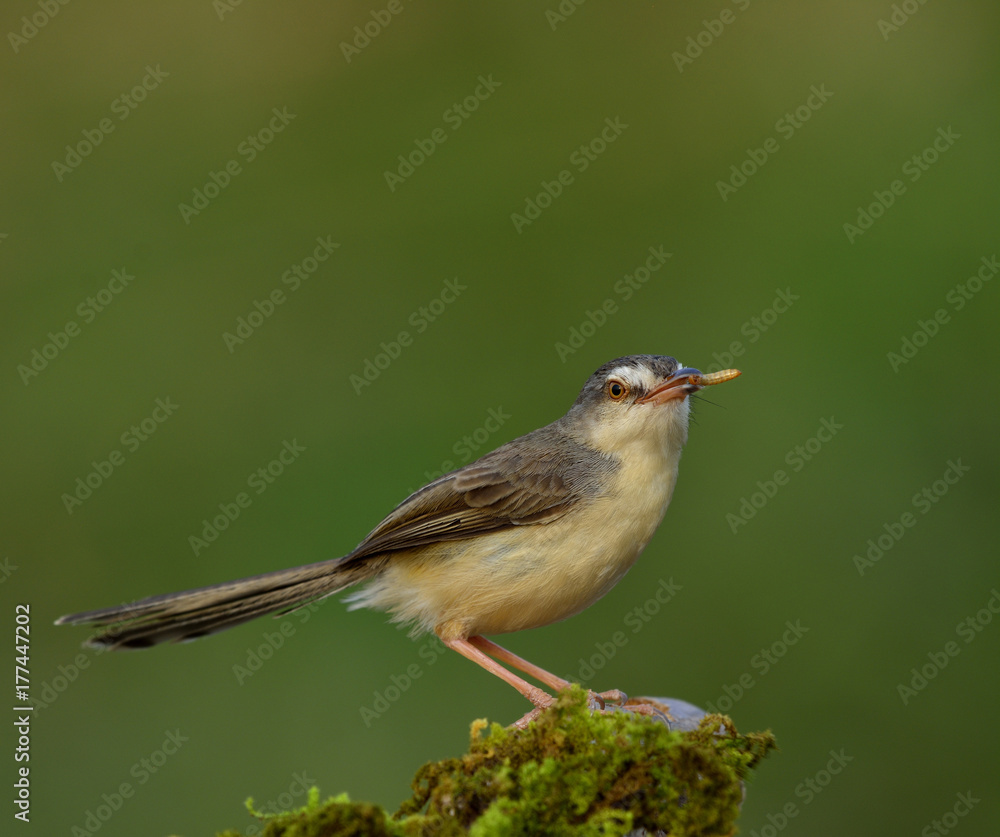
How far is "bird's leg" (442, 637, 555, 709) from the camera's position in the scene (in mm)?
5406

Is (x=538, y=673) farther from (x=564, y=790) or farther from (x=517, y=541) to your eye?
(x=564, y=790)

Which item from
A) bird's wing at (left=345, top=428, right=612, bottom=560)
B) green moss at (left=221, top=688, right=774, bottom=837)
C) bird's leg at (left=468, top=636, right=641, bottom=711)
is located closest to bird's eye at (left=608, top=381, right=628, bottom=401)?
bird's wing at (left=345, top=428, right=612, bottom=560)

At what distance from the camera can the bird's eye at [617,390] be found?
5.88 m

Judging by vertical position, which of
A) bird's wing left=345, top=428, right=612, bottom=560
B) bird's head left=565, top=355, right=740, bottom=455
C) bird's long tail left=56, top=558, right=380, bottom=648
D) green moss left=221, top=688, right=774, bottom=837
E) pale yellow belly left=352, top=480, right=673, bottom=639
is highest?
bird's head left=565, top=355, right=740, bottom=455

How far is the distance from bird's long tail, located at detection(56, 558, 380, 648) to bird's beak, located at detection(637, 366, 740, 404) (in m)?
1.95

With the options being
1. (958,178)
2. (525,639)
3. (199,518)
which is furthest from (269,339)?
(958,178)

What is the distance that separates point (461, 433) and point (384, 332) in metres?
1.63

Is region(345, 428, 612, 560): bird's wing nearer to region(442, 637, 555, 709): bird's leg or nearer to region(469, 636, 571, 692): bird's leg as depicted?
region(442, 637, 555, 709): bird's leg

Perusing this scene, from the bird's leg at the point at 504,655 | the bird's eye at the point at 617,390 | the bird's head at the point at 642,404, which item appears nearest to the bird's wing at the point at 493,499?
the bird's head at the point at 642,404

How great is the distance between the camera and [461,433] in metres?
9.88

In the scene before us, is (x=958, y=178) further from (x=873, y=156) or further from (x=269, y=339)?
(x=269, y=339)

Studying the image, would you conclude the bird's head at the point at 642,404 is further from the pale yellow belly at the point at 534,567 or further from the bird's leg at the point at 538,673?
the bird's leg at the point at 538,673

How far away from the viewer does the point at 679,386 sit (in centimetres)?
568

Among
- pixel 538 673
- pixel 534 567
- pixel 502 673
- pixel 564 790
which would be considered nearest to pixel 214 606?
pixel 502 673
